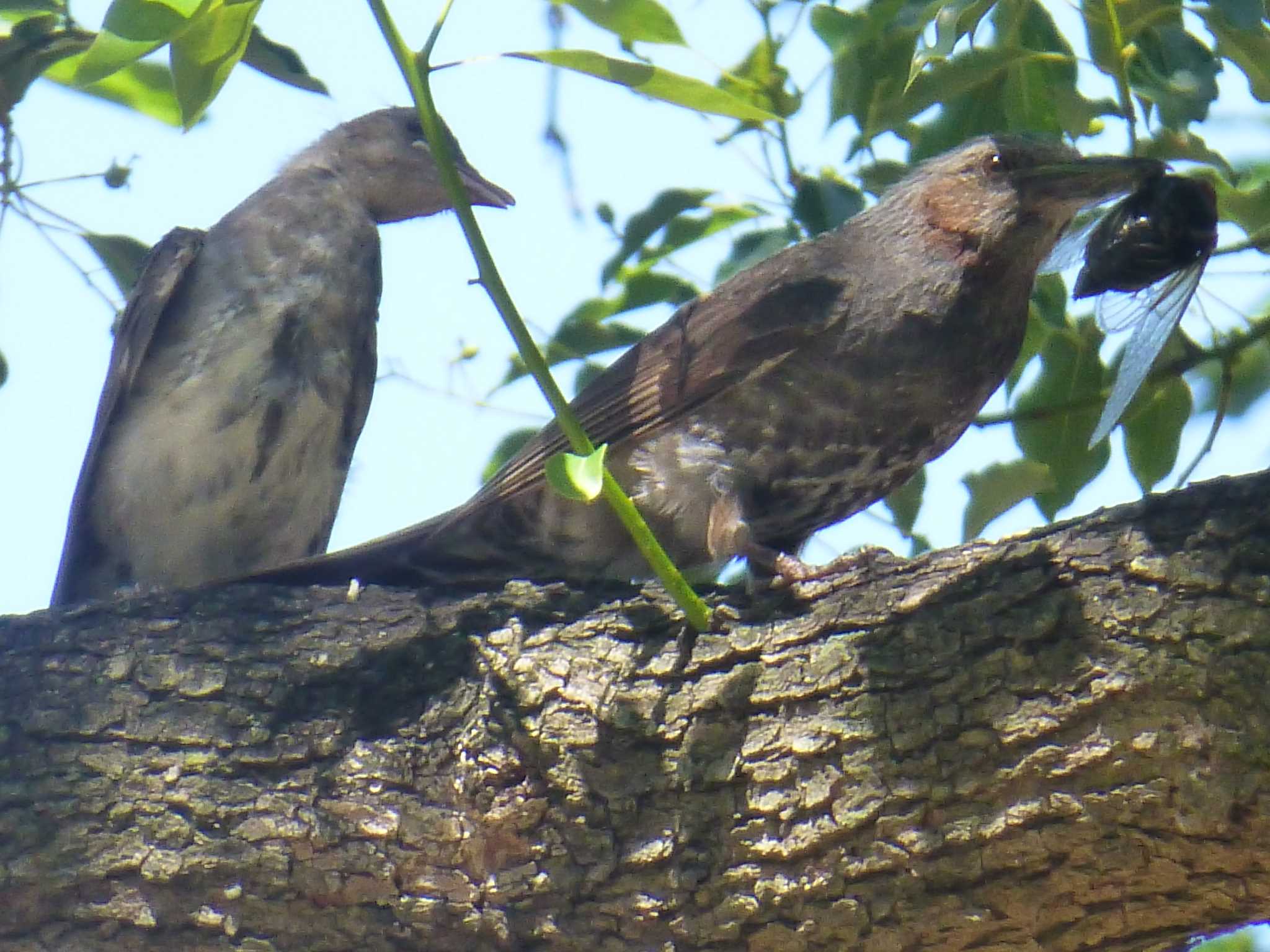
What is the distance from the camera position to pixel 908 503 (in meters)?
3.69

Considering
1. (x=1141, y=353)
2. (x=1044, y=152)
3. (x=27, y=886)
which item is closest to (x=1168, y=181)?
(x=1141, y=353)

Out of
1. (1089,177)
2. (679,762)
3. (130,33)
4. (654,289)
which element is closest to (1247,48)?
(1089,177)

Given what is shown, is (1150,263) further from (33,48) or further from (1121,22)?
(33,48)

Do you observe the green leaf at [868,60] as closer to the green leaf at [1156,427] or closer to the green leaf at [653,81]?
the green leaf at [653,81]

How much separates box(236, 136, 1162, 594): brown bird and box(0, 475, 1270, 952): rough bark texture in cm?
59

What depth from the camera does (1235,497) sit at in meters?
2.23

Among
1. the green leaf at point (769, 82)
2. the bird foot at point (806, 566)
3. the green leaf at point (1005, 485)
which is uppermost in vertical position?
the green leaf at point (769, 82)

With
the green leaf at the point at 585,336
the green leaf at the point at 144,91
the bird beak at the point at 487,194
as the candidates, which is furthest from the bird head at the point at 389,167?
the green leaf at the point at 144,91

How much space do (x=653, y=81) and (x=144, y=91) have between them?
1436 millimetres

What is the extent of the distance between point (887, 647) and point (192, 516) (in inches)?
88.3

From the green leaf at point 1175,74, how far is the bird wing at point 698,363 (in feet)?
2.83

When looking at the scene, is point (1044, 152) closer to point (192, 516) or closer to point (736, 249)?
point (736, 249)

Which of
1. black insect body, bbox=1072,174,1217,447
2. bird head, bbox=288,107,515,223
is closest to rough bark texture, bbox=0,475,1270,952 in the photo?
black insect body, bbox=1072,174,1217,447

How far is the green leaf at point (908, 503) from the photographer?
369 cm
